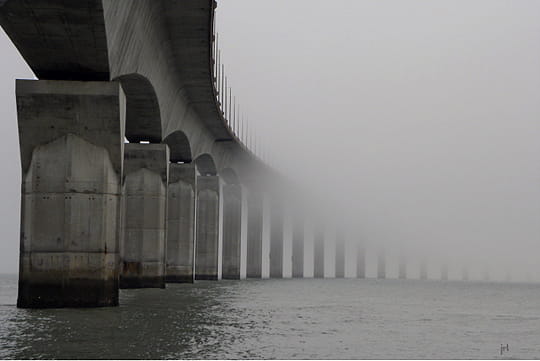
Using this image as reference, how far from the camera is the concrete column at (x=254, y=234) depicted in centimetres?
8588

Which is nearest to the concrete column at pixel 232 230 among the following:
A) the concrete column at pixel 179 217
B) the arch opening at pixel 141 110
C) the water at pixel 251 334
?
the concrete column at pixel 179 217

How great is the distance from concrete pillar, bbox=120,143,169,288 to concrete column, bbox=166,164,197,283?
34.2 feet

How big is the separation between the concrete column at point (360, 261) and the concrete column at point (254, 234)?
166 ft

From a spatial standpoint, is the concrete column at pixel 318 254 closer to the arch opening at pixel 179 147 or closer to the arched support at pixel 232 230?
the arched support at pixel 232 230

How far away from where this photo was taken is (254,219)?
87312 millimetres

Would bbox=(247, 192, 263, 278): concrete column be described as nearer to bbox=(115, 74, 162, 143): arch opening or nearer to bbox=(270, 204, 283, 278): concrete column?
bbox=(270, 204, 283, 278): concrete column

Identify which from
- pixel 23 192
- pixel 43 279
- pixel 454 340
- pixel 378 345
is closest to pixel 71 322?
pixel 43 279

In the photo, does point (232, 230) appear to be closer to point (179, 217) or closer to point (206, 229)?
point (206, 229)

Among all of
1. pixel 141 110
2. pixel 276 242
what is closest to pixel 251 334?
pixel 141 110

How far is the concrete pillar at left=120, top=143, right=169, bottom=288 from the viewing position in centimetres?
4228

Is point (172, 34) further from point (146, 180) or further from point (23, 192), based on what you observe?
point (146, 180)

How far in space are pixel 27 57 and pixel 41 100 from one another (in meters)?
1.44

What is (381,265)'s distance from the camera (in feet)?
463

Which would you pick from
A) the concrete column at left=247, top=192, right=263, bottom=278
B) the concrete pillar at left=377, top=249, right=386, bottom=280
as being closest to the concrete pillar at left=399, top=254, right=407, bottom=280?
the concrete pillar at left=377, top=249, right=386, bottom=280
